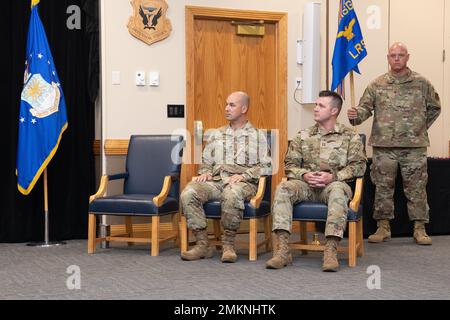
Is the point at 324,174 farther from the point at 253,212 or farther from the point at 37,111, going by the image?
the point at 37,111

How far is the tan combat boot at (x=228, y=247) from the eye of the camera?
14.2 feet

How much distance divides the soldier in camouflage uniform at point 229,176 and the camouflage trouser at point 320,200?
33 cm

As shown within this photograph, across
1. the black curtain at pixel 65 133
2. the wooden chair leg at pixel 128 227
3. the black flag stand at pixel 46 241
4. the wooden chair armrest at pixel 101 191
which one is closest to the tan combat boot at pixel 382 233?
the wooden chair leg at pixel 128 227

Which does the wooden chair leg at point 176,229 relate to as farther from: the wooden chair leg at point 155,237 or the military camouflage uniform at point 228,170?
the military camouflage uniform at point 228,170

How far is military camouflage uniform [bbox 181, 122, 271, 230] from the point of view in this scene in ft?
14.5

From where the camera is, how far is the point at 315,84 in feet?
19.4

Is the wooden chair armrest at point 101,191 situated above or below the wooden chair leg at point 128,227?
above

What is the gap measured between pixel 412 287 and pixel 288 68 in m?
2.89

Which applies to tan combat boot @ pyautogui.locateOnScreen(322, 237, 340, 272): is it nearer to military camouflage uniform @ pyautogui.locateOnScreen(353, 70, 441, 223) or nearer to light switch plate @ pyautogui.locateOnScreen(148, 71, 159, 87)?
military camouflage uniform @ pyautogui.locateOnScreen(353, 70, 441, 223)

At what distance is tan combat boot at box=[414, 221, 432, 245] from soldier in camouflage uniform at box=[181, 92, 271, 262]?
153cm

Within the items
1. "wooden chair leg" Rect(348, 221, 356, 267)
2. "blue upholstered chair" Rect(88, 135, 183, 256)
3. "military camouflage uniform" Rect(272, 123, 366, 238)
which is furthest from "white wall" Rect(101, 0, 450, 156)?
"wooden chair leg" Rect(348, 221, 356, 267)

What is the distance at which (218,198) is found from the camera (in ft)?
14.9

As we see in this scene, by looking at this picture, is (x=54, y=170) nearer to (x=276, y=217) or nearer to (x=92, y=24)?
(x=92, y=24)
